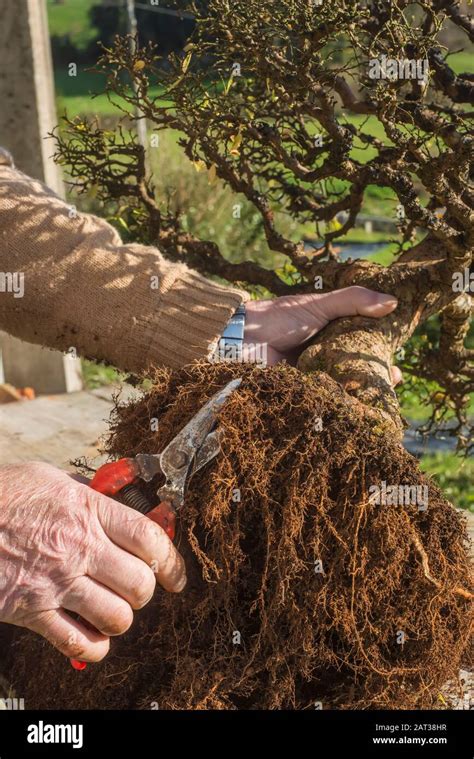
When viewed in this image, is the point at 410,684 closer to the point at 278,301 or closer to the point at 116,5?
the point at 278,301

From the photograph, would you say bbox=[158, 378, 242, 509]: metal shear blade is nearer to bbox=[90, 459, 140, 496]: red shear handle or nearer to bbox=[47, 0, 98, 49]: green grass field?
bbox=[90, 459, 140, 496]: red shear handle

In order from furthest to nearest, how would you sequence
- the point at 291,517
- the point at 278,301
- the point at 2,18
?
the point at 2,18 → the point at 278,301 → the point at 291,517

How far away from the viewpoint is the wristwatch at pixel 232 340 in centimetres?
181

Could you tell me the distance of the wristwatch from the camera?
181 cm

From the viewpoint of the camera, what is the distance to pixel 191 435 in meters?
1.28

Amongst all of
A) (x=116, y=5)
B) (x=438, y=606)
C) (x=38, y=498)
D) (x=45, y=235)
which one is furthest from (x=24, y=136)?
(x=116, y=5)

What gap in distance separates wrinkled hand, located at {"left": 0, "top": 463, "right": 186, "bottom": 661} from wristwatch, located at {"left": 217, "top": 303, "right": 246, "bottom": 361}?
2.00ft

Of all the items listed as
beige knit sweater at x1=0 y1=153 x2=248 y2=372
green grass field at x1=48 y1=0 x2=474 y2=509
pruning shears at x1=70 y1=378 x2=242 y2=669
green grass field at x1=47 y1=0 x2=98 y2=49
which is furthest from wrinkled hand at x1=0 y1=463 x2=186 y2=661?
green grass field at x1=47 y1=0 x2=98 y2=49

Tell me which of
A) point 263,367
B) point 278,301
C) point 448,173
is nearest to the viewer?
point 263,367

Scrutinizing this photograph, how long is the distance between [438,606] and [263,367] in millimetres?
457

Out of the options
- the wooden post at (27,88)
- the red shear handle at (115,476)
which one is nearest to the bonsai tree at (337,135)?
the red shear handle at (115,476)

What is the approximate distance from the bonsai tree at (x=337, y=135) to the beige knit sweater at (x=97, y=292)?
23cm

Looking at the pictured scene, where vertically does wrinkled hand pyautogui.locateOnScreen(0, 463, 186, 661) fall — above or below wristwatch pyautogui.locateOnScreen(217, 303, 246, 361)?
below

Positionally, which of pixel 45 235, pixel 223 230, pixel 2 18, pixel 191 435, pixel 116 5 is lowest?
pixel 223 230
